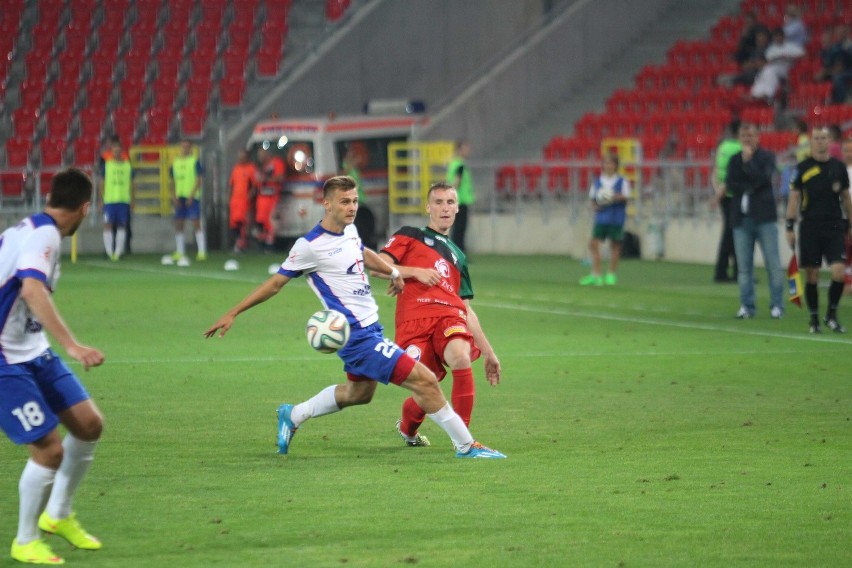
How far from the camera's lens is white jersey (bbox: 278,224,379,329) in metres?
9.15

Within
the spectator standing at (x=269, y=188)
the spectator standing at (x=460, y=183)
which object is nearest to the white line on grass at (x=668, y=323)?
the spectator standing at (x=460, y=183)

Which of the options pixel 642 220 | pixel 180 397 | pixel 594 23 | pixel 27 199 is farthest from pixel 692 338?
pixel 594 23

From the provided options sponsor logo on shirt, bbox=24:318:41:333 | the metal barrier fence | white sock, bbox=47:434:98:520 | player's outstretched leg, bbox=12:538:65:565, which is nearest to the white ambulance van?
the metal barrier fence

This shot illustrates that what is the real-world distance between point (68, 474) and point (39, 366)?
51cm

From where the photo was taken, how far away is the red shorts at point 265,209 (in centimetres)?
2983

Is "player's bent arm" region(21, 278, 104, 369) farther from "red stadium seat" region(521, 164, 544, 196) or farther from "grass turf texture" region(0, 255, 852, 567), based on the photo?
"red stadium seat" region(521, 164, 544, 196)

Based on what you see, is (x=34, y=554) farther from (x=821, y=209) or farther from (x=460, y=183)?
(x=460, y=183)

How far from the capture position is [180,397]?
12109 mm

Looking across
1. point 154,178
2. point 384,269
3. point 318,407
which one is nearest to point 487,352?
point 384,269

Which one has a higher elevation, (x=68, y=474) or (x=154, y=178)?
(x=154, y=178)

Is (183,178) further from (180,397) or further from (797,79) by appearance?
(180,397)

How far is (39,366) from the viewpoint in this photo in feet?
22.7

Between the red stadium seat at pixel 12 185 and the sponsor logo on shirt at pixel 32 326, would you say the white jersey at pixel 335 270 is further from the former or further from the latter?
the red stadium seat at pixel 12 185

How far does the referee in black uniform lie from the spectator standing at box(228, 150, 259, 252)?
1588 cm
